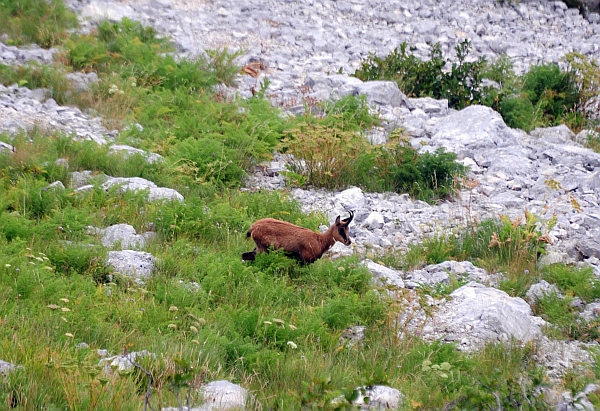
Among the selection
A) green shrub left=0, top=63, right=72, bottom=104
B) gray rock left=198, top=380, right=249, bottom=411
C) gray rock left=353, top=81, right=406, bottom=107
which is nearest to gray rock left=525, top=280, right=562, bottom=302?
gray rock left=198, top=380, right=249, bottom=411

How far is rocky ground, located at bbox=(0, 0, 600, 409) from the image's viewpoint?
780 centimetres

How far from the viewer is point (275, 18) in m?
17.1

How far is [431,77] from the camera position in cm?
1455

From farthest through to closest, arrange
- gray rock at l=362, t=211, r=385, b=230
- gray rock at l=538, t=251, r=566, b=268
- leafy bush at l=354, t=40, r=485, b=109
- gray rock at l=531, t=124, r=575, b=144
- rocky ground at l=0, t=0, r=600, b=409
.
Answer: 1. leafy bush at l=354, t=40, r=485, b=109
2. gray rock at l=531, t=124, r=575, b=144
3. gray rock at l=362, t=211, r=385, b=230
4. gray rock at l=538, t=251, r=566, b=268
5. rocky ground at l=0, t=0, r=600, b=409

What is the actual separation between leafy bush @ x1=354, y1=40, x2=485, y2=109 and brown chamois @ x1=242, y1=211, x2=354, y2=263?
6812 mm

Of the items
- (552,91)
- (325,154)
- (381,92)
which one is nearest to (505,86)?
(552,91)

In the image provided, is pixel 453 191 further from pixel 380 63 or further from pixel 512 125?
pixel 380 63

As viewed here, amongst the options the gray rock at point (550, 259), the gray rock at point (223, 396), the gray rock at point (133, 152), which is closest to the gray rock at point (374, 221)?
the gray rock at point (550, 259)

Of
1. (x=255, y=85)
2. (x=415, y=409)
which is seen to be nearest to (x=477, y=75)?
(x=255, y=85)

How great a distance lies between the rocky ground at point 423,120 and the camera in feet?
25.6

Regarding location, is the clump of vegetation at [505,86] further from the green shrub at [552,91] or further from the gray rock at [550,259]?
the gray rock at [550,259]

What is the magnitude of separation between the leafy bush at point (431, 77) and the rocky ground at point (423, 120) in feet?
1.65

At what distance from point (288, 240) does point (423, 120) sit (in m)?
5.92

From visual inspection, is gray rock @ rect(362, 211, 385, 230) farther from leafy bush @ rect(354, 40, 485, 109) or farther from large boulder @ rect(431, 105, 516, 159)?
leafy bush @ rect(354, 40, 485, 109)
